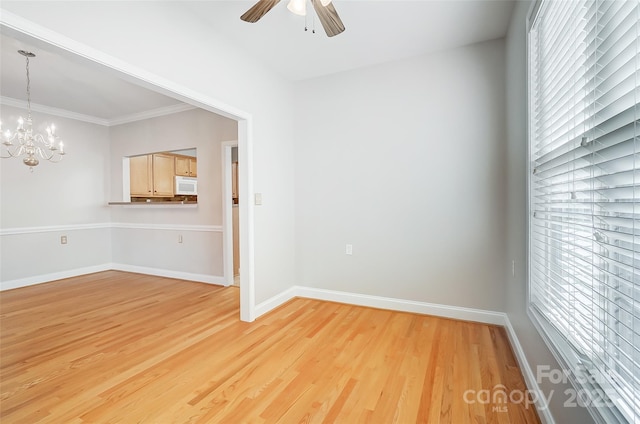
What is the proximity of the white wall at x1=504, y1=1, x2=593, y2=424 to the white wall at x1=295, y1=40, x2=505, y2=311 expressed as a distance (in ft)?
0.72

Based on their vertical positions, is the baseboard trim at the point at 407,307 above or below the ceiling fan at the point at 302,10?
below

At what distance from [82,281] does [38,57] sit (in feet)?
10.2

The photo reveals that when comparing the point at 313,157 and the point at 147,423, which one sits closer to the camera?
the point at 147,423

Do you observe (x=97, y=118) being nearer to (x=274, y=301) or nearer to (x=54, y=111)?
(x=54, y=111)

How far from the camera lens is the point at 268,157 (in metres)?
3.02

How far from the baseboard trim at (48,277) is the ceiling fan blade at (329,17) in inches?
207

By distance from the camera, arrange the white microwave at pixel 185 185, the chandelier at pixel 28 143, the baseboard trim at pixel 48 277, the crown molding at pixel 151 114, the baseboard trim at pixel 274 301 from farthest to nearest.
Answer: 1. the white microwave at pixel 185 185
2. the crown molding at pixel 151 114
3. the baseboard trim at pixel 48 277
4. the chandelier at pixel 28 143
5. the baseboard trim at pixel 274 301

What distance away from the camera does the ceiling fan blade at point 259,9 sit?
167 centimetres

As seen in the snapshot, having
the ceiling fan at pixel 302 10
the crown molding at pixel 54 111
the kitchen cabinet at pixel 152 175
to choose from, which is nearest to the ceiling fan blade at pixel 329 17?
the ceiling fan at pixel 302 10

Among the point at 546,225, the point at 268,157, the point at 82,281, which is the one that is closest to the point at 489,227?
the point at 546,225

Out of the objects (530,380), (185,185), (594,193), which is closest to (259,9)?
(594,193)

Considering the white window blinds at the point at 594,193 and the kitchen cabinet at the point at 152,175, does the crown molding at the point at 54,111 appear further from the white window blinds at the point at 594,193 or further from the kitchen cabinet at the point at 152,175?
the white window blinds at the point at 594,193

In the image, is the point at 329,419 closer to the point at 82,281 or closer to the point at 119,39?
the point at 119,39

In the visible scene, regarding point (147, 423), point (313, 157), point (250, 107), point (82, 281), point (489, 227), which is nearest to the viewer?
point (147, 423)
